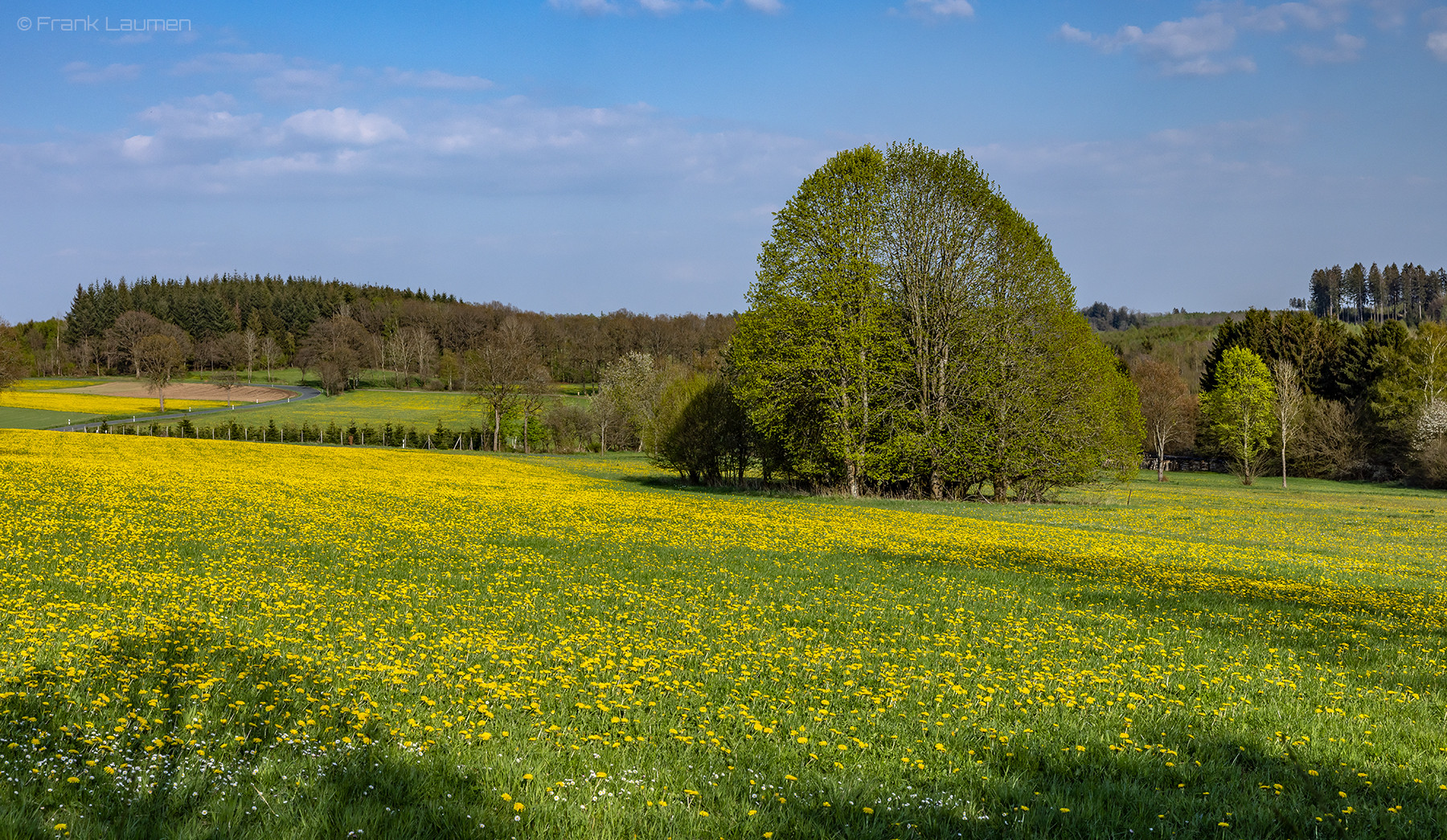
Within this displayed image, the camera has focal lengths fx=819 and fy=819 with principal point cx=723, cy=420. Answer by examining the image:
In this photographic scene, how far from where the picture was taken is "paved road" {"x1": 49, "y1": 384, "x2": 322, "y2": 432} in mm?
75250

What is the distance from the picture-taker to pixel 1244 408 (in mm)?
70750

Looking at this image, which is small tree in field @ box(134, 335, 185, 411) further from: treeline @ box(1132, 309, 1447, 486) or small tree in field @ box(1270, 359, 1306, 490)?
small tree in field @ box(1270, 359, 1306, 490)

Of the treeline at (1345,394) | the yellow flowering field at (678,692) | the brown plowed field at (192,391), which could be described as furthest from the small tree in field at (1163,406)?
the brown plowed field at (192,391)

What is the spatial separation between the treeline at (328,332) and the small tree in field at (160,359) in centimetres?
983

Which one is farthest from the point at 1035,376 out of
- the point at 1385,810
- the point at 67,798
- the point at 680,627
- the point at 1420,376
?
the point at 1420,376

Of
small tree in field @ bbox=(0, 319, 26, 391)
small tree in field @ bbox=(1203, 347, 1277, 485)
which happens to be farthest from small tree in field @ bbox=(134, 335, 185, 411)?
small tree in field @ bbox=(1203, 347, 1277, 485)

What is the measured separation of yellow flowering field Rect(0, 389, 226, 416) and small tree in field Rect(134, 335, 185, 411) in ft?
6.36

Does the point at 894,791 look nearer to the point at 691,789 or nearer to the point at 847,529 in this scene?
the point at 691,789

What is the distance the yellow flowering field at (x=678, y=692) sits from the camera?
16.6 ft

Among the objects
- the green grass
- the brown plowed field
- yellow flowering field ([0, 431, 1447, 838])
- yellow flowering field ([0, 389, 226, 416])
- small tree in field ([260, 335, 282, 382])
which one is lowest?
yellow flowering field ([0, 431, 1447, 838])

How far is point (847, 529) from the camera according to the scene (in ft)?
83.4

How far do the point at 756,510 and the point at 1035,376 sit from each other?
1795 cm

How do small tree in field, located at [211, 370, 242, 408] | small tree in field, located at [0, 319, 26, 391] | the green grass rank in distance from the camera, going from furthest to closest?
small tree in field, located at [211, 370, 242, 408]
the green grass
small tree in field, located at [0, 319, 26, 391]

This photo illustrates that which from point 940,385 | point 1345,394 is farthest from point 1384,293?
point 940,385
